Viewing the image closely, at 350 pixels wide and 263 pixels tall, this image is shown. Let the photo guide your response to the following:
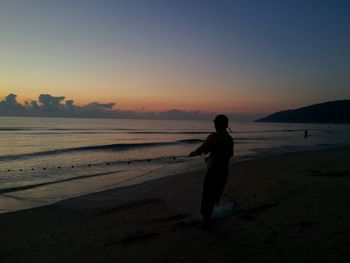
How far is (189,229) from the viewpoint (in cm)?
609

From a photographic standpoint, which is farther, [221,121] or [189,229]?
[221,121]

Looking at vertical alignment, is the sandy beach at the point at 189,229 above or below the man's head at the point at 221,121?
below

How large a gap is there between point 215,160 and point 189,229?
1.27m

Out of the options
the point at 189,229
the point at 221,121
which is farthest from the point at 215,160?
the point at 189,229

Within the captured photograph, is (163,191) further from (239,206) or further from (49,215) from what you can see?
(239,206)

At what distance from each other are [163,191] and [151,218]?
426 cm

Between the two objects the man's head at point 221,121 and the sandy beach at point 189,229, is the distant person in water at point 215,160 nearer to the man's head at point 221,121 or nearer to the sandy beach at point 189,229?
the man's head at point 221,121

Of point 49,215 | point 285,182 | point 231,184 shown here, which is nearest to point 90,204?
point 49,215

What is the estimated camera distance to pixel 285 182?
10836 millimetres

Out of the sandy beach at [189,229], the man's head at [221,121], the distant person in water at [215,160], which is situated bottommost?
the sandy beach at [189,229]

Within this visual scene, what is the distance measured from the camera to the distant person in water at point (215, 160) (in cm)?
619

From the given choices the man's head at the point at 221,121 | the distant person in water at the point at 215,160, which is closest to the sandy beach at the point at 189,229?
the distant person in water at the point at 215,160

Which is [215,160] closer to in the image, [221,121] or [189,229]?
[221,121]

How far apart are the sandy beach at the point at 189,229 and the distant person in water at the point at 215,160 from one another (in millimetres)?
384
